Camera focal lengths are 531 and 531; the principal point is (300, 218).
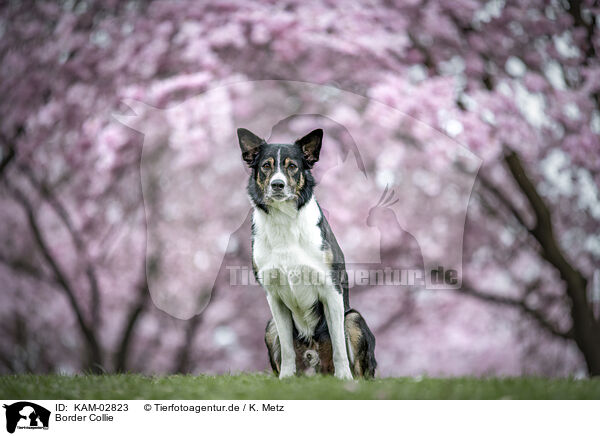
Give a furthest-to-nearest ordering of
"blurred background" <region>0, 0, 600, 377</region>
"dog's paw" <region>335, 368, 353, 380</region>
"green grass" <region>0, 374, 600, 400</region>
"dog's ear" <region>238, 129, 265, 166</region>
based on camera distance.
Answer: "blurred background" <region>0, 0, 600, 377</region>, "dog's ear" <region>238, 129, 265, 166</region>, "dog's paw" <region>335, 368, 353, 380</region>, "green grass" <region>0, 374, 600, 400</region>

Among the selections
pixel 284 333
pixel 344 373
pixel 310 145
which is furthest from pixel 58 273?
pixel 344 373

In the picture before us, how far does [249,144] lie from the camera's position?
3705 mm

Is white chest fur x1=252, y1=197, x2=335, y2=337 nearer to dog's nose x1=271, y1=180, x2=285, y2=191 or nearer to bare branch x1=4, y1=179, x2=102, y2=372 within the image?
dog's nose x1=271, y1=180, x2=285, y2=191

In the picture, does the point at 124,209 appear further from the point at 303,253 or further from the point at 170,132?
the point at 303,253

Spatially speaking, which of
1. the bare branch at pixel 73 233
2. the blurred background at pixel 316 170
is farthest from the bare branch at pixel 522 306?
the bare branch at pixel 73 233

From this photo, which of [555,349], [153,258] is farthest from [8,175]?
[555,349]

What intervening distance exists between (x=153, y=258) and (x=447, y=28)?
170 inches

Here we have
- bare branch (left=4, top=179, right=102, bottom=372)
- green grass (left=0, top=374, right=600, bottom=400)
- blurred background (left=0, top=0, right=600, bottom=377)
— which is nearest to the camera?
green grass (left=0, top=374, right=600, bottom=400)

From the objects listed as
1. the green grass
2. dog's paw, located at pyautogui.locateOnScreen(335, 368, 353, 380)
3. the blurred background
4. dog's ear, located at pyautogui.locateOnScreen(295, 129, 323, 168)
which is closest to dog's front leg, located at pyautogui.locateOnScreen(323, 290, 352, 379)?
dog's paw, located at pyautogui.locateOnScreen(335, 368, 353, 380)

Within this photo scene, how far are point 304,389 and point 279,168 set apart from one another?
1.42 m

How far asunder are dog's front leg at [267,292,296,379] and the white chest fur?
100mm

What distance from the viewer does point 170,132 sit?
615 centimetres
